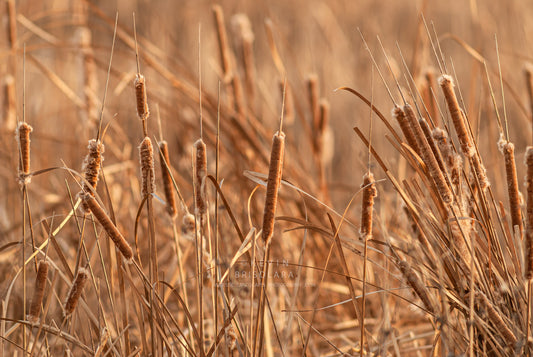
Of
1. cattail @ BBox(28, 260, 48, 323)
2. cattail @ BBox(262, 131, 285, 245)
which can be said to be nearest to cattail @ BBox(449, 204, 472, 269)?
cattail @ BBox(262, 131, 285, 245)

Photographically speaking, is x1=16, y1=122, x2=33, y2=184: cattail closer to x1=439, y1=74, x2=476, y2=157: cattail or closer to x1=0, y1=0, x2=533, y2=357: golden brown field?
x1=0, y1=0, x2=533, y2=357: golden brown field

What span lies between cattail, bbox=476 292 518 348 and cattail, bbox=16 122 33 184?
1.69ft

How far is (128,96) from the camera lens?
2.53 meters

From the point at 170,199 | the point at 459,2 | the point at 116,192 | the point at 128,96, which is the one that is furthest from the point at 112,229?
the point at 459,2

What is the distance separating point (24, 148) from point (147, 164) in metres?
0.13

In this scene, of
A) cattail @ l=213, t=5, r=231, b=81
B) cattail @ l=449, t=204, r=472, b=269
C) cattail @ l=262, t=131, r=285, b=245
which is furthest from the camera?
cattail @ l=213, t=5, r=231, b=81

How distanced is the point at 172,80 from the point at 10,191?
516 millimetres

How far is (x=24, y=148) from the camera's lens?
64 cm

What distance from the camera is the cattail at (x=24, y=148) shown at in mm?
632

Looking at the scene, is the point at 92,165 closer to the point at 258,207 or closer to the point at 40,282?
the point at 40,282

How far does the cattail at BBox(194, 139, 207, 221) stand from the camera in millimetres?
671

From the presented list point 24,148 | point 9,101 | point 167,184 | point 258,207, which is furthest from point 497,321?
point 9,101

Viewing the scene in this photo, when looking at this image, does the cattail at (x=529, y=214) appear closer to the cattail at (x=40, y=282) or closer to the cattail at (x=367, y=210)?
the cattail at (x=367, y=210)

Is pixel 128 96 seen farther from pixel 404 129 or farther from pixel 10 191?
pixel 404 129
